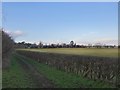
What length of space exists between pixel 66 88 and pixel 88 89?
1448 millimetres

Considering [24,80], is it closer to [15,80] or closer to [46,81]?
[15,80]

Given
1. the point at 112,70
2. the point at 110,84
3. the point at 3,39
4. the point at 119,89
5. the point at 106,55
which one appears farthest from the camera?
the point at 3,39

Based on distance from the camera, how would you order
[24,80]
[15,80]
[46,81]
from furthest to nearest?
[24,80] < [15,80] < [46,81]

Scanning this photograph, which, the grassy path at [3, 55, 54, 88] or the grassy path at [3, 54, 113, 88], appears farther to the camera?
the grassy path at [3, 54, 113, 88]

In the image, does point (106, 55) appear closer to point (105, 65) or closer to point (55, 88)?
point (105, 65)

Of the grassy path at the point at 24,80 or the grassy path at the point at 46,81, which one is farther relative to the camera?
the grassy path at the point at 46,81

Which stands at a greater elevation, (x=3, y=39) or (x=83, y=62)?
(x=3, y=39)

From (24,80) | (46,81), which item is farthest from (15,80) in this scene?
(46,81)

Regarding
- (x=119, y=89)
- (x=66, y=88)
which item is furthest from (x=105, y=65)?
(x=66, y=88)

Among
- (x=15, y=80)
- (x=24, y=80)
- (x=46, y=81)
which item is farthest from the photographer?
(x=24, y=80)

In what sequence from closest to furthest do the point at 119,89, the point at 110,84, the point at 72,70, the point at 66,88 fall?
the point at 66,88 < the point at 119,89 < the point at 110,84 < the point at 72,70

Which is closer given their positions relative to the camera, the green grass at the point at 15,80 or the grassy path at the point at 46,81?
the green grass at the point at 15,80

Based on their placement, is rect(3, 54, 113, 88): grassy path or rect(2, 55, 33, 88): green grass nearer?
rect(2, 55, 33, 88): green grass

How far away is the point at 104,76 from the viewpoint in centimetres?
2645
